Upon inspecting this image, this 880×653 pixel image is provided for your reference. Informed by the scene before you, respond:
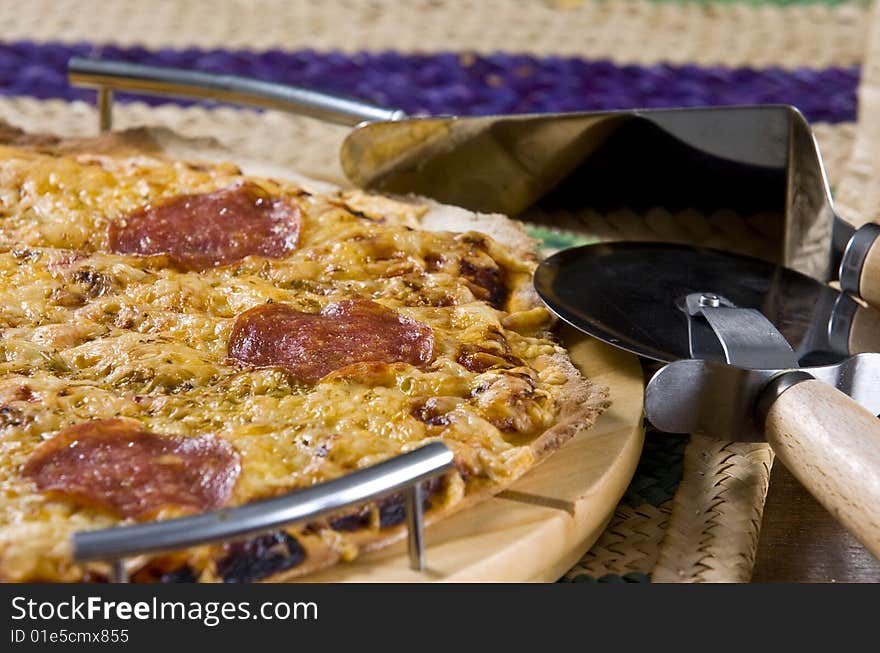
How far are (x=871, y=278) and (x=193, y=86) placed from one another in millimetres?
1826

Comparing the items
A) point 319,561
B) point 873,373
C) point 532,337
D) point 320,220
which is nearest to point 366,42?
point 320,220

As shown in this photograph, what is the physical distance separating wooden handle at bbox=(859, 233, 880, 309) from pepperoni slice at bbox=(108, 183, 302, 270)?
3.79 ft

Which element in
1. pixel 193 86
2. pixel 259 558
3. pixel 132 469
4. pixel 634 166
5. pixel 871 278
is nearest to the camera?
pixel 259 558

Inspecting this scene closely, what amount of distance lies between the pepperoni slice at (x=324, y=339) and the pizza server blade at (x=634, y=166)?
29.4 inches

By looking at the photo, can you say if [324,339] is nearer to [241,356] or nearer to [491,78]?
[241,356]

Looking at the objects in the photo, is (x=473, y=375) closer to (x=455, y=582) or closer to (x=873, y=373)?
(x=455, y=582)

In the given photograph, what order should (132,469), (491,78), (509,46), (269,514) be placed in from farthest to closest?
1. (509,46)
2. (491,78)
3. (132,469)
4. (269,514)

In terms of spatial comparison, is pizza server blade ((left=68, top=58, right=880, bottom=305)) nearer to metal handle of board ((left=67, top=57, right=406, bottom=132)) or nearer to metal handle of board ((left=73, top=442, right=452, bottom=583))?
metal handle of board ((left=67, top=57, right=406, bottom=132))

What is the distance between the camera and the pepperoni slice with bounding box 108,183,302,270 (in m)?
2.44

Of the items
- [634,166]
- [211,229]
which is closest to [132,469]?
[211,229]

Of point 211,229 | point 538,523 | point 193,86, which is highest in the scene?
point 193,86

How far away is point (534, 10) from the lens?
224 inches

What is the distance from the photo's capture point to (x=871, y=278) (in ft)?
7.89

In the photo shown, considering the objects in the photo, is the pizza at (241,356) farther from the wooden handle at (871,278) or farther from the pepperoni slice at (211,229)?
the wooden handle at (871,278)
